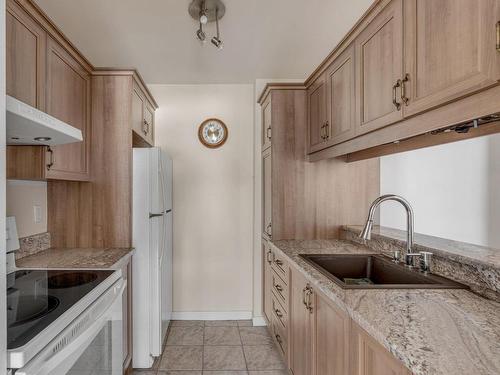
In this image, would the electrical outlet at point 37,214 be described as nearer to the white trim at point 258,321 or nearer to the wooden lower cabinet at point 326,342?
the wooden lower cabinet at point 326,342

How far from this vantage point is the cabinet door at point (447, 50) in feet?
3.24

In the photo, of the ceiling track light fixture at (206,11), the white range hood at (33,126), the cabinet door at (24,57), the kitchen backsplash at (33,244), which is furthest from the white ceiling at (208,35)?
the kitchen backsplash at (33,244)

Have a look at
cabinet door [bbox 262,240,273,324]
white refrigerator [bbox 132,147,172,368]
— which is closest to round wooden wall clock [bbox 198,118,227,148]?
white refrigerator [bbox 132,147,172,368]

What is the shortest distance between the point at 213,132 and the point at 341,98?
178cm

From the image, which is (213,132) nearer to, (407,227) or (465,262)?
(407,227)

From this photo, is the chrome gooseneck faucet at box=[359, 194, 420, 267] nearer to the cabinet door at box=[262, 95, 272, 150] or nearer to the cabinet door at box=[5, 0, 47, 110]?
the cabinet door at box=[262, 95, 272, 150]

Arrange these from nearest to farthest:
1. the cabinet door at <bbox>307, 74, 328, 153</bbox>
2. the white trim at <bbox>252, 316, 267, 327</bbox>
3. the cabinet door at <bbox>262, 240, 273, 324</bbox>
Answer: the cabinet door at <bbox>307, 74, 328, 153</bbox>, the cabinet door at <bbox>262, 240, 273, 324</bbox>, the white trim at <bbox>252, 316, 267, 327</bbox>

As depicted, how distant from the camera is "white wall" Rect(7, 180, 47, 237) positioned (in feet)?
6.94

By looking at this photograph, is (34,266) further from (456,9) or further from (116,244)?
(456,9)

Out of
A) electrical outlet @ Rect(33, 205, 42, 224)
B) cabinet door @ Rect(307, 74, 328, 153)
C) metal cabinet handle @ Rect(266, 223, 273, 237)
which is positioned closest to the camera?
electrical outlet @ Rect(33, 205, 42, 224)

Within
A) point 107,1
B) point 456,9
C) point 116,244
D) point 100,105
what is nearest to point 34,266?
point 116,244

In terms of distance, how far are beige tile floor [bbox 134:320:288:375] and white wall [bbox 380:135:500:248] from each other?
5.01ft

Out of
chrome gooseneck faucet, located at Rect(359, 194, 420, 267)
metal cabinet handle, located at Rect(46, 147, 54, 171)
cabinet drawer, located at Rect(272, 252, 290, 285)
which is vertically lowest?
cabinet drawer, located at Rect(272, 252, 290, 285)

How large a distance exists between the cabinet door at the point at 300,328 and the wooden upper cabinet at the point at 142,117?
65.9 inches
